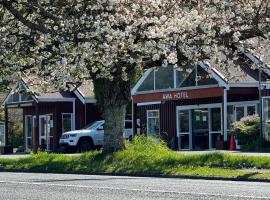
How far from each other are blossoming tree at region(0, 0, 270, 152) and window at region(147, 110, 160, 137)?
75.5 feet

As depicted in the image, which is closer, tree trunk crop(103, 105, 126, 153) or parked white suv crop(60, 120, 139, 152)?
tree trunk crop(103, 105, 126, 153)

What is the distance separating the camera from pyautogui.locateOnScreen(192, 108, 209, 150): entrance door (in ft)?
128

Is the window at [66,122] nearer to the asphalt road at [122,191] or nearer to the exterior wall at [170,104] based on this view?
the exterior wall at [170,104]

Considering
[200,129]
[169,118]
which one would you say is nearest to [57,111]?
[169,118]

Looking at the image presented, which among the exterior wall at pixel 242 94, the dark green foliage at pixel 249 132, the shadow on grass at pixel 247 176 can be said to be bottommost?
the shadow on grass at pixel 247 176

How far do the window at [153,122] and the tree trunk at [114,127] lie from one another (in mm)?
16082

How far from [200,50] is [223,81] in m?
17.6

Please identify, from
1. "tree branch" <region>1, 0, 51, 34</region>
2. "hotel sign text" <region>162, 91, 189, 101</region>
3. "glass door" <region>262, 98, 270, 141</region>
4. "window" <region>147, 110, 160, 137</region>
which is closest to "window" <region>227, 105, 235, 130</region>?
"hotel sign text" <region>162, 91, 189, 101</region>

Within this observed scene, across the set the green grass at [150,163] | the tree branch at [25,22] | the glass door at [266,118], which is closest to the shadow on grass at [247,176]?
the green grass at [150,163]

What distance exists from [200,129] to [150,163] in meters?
15.6

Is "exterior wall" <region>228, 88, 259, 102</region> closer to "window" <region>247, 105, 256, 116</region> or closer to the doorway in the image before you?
"window" <region>247, 105, 256, 116</region>

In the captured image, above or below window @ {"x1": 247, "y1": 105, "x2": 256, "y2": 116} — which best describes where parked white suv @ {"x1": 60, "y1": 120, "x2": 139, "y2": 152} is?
below

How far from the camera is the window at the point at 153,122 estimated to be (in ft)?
139

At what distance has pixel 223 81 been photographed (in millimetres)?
34344
